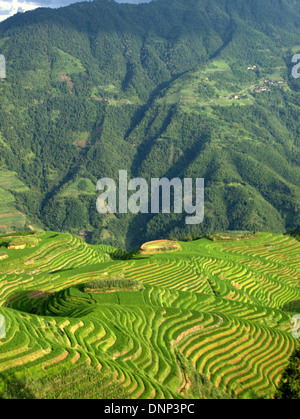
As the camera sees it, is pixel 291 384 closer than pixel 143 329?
Yes

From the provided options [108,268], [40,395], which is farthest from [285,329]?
[40,395]

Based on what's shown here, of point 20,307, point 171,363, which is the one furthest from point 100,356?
point 20,307

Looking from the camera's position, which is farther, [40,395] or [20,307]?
[20,307]

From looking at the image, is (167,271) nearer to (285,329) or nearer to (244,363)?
(285,329)
